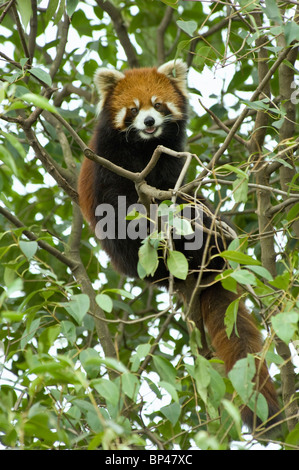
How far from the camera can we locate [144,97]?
451cm

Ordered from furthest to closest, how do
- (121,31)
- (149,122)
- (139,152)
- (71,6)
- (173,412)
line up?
(121,31), (139,152), (149,122), (71,6), (173,412)

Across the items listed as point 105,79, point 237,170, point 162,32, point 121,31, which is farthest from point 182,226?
point 162,32

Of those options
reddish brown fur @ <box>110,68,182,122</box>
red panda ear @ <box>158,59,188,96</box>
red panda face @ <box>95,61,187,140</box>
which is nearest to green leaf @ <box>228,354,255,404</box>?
red panda face @ <box>95,61,187,140</box>

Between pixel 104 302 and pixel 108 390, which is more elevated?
pixel 104 302

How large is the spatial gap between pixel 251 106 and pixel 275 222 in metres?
1.33

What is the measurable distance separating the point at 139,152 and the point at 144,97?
44cm

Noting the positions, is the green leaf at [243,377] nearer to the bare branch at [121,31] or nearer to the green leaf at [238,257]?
the green leaf at [238,257]

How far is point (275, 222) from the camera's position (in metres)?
3.95

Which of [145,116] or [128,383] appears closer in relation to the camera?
[128,383]

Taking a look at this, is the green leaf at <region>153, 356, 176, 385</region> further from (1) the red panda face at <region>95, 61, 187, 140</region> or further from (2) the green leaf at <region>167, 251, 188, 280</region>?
(1) the red panda face at <region>95, 61, 187, 140</region>

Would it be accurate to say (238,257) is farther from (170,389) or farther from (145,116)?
(145,116)

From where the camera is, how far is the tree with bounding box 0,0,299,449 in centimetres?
194

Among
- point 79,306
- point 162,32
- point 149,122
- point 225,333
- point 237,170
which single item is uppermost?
point 162,32
